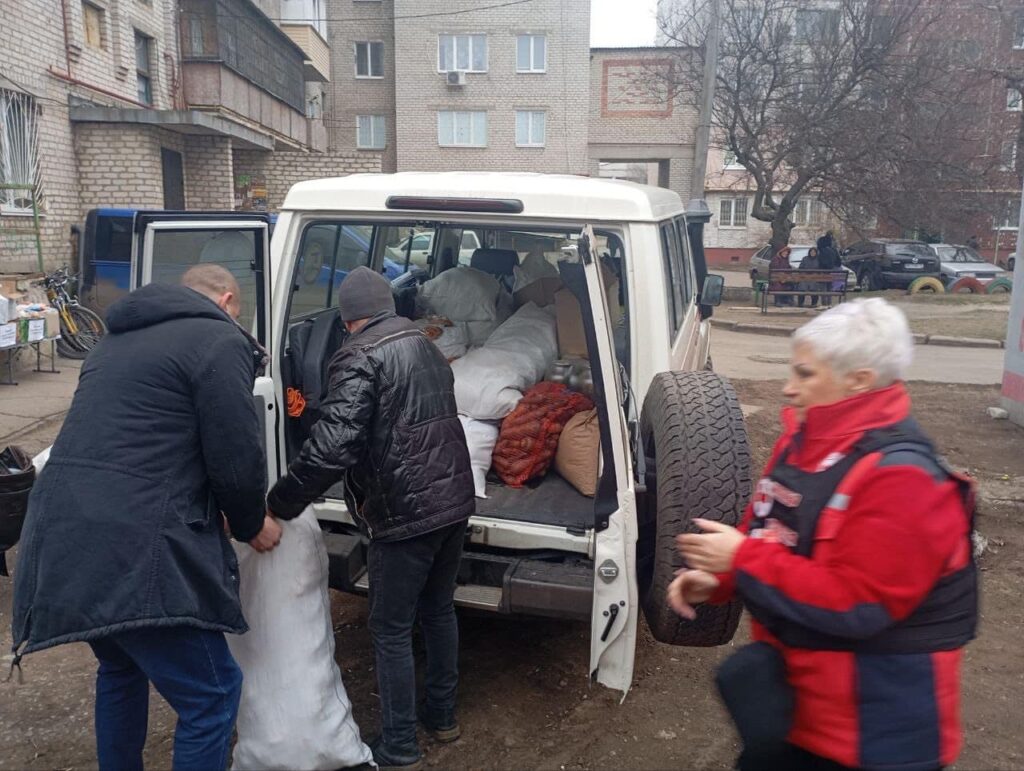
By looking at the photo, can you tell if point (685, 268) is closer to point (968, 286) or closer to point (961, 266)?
point (968, 286)

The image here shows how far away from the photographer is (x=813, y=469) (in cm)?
181

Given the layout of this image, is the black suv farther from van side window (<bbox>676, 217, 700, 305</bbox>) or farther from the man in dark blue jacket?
the man in dark blue jacket

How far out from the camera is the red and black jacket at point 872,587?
1.63 meters

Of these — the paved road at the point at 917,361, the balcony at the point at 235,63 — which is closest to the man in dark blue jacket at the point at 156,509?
the paved road at the point at 917,361

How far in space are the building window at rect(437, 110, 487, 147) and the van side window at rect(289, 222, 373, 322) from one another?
107ft

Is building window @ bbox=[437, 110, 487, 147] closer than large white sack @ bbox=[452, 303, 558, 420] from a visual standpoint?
No

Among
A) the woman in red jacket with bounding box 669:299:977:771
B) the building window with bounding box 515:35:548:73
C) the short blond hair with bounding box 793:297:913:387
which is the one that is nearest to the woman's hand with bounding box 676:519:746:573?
the woman in red jacket with bounding box 669:299:977:771

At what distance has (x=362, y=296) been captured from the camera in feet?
9.81

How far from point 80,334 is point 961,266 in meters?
22.8

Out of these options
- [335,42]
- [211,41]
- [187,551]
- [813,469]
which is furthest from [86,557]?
[335,42]

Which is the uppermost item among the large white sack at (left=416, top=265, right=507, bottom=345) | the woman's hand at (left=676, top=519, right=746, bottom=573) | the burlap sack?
the large white sack at (left=416, top=265, right=507, bottom=345)

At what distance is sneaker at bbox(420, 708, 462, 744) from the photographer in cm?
319

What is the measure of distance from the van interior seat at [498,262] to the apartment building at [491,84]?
100ft

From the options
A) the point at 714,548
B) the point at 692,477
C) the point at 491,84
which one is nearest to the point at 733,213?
the point at 491,84
